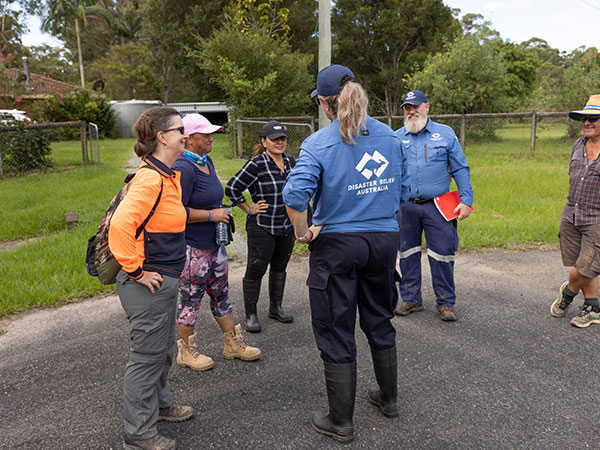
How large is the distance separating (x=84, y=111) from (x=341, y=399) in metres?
30.5

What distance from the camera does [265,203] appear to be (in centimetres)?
430

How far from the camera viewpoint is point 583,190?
14.4ft

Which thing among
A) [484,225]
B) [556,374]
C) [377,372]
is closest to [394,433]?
[377,372]

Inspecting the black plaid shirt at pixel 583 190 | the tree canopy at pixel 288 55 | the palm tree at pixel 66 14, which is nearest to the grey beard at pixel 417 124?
the black plaid shirt at pixel 583 190

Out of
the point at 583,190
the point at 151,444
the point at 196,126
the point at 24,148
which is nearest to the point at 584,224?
the point at 583,190

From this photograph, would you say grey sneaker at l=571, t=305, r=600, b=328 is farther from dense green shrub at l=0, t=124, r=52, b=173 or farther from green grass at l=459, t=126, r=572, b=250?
dense green shrub at l=0, t=124, r=52, b=173

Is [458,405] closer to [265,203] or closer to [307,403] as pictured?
[307,403]

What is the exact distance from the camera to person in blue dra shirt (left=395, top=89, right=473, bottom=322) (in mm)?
4574

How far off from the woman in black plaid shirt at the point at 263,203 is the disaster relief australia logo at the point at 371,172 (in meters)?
1.54

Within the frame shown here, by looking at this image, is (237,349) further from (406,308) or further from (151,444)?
(406,308)

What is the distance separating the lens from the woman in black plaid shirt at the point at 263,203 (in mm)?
4262

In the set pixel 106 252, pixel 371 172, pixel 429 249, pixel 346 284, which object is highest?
pixel 371 172

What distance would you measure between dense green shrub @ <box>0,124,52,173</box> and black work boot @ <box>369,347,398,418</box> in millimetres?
12675

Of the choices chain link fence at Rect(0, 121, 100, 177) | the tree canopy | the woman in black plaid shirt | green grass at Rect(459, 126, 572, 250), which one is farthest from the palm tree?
the woman in black plaid shirt
